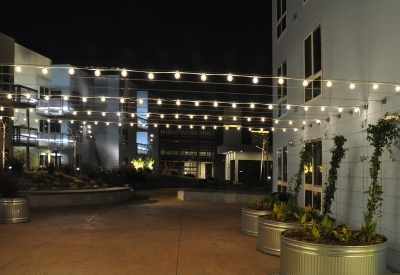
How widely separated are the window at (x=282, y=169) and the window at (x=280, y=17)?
14.9 ft

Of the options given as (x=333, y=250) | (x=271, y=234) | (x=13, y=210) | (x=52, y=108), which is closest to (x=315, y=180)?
(x=271, y=234)

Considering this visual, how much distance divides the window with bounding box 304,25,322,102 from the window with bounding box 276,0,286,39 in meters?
3.44

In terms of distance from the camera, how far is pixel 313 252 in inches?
274

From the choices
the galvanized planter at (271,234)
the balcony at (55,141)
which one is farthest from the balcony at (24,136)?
the galvanized planter at (271,234)

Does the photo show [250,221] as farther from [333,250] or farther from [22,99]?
[22,99]

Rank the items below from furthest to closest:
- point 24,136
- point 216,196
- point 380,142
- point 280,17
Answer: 1. point 24,136
2. point 216,196
3. point 280,17
4. point 380,142

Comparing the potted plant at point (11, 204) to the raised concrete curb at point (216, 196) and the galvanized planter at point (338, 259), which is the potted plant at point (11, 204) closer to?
the galvanized planter at point (338, 259)

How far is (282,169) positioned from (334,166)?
706 centimetres

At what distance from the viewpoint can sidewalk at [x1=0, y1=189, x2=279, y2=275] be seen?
8500 mm

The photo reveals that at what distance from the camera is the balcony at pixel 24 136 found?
32.1 meters

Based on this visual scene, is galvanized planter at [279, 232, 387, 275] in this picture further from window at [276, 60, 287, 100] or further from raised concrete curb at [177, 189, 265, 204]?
raised concrete curb at [177, 189, 265, 204]

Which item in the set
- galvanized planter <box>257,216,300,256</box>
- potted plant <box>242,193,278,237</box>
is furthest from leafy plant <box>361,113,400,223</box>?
potted plant <box>242,193,278,237</box>

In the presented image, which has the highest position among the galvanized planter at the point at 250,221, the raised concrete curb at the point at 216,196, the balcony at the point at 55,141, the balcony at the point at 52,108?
the balcony at the point at 52,108

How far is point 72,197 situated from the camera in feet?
65.1
